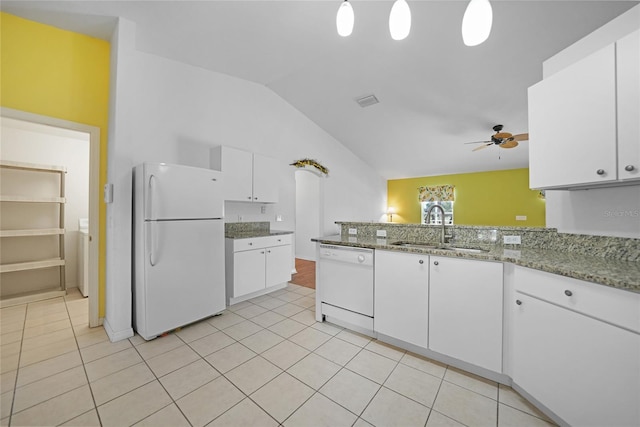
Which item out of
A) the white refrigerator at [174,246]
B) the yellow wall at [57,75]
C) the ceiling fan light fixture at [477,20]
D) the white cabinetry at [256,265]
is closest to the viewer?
the ceiling fan light fixture at [477,20]

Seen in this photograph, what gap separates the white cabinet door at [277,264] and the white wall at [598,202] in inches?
114

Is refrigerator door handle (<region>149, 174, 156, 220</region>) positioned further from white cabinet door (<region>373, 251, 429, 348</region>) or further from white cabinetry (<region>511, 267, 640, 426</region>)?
white cabinetry (<region>511, 267, 640, 426</region>)

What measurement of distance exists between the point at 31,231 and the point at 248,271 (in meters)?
2.71

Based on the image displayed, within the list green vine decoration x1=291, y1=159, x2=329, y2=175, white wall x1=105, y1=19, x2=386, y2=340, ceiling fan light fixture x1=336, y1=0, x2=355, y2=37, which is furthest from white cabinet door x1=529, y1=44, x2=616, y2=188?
green vine decoration x1=291, y1=159, x2=329, y2=175

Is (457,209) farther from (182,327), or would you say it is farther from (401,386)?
(182,327)

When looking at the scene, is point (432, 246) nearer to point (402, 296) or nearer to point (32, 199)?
point (402, 296)

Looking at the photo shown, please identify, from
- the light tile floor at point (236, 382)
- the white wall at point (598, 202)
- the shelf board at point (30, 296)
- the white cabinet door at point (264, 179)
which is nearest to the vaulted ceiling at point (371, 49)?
the white wall at point (598, 202)

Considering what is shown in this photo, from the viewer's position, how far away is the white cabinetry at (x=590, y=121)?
4.02 ft

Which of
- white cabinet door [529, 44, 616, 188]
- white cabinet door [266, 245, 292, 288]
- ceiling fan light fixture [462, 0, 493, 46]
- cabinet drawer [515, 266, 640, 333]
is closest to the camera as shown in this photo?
cabinet drawer [515, 266, 640, 333]

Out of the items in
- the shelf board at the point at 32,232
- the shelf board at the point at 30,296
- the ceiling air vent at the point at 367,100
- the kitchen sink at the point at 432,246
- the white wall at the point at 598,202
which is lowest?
the shelf board at the point at 30,296

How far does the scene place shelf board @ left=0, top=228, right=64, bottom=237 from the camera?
293cm

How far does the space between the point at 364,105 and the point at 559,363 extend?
160 inches

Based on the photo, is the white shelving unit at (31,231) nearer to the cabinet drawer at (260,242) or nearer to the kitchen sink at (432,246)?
the cabinet drawer at (260,242)

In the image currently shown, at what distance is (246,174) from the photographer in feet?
11.5
